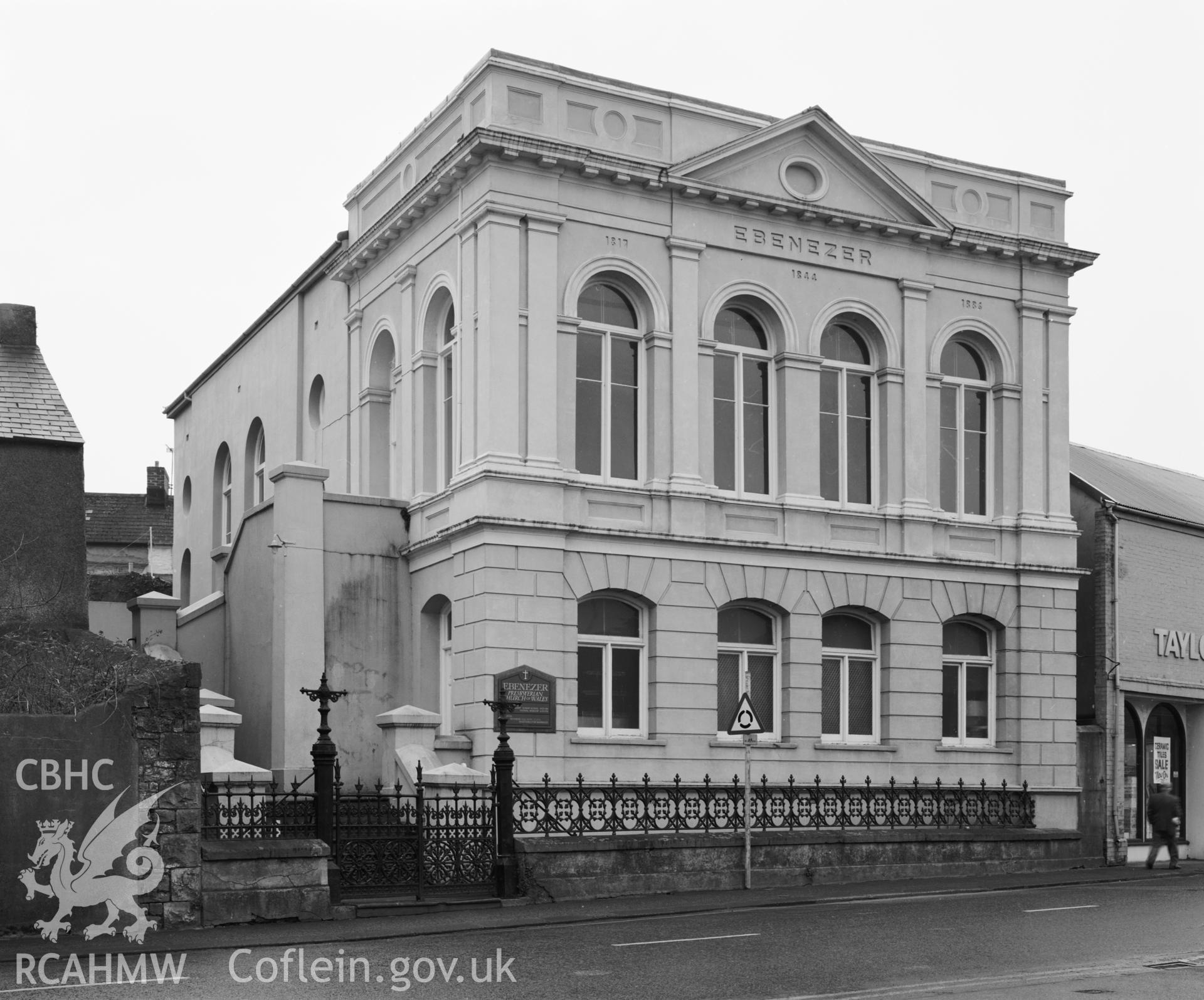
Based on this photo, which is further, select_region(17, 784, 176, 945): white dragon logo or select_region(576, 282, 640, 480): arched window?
select_region(576, 282, 640, 480): arched window

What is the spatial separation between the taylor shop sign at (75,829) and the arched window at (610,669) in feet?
29.0

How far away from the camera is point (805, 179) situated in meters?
27.9

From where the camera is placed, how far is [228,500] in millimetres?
39094

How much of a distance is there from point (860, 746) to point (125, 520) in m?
46.0

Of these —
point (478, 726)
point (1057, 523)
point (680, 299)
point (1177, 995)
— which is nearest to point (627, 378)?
point (680, 299)

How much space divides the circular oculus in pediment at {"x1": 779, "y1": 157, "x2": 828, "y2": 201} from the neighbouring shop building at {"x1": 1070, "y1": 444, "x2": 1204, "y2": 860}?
303 inches

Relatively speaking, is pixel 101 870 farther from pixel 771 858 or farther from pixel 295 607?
pixel 771 858

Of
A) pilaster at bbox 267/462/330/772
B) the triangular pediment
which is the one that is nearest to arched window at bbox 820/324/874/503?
the triangular pediment

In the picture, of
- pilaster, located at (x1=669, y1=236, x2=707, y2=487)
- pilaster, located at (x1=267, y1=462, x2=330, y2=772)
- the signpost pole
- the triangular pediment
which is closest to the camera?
the signpost pole

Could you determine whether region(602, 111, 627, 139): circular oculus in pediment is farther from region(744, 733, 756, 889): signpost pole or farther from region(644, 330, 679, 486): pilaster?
region(744, 733, 756, 889): signpost pole

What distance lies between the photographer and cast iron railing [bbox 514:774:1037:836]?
22.7 metres

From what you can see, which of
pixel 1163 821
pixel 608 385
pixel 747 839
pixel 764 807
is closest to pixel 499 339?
pixel 608 385

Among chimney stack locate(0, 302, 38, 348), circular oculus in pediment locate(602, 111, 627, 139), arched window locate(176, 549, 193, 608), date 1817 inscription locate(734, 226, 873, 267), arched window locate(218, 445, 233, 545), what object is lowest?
arched window locate(176, 549, 193, 608)

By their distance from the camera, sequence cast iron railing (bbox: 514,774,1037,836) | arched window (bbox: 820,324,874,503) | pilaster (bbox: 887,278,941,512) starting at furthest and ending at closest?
pilaster (bbox: 887,278,941,512) < arched window (bbox: 820,324,874,503) < cast iron railing (bbox: 514,774,1037,836)
